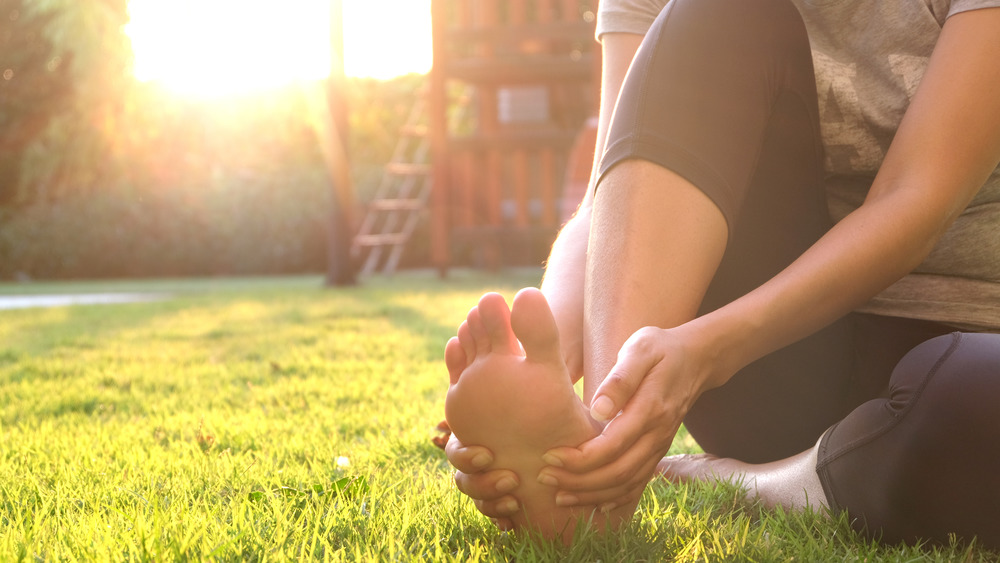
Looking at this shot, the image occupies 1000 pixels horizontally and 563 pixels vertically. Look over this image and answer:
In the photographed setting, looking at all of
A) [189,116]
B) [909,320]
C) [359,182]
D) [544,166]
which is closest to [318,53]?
[544,166]

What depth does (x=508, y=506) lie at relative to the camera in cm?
93

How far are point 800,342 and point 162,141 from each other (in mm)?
14425

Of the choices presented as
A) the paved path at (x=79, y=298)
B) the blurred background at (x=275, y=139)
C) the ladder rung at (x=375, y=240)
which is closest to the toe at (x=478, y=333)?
the blurred background at (x=275, y=139)

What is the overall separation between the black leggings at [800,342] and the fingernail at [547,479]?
1.19 feet

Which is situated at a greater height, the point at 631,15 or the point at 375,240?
the point at 631,15

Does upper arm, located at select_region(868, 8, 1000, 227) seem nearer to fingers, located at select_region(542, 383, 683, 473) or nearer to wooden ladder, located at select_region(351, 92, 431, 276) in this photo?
fingers, located at select_region(542, 383, 683, 473)

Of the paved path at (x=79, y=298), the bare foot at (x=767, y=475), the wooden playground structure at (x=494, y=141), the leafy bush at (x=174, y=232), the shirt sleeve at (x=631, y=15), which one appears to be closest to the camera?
the bare foot at (x=767, y=475)

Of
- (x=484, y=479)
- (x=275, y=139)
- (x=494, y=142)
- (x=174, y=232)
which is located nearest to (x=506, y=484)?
(x=484, y=479)

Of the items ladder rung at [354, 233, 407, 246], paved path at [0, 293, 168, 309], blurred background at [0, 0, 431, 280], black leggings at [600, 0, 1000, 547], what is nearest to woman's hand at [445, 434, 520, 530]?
black leggings at [600, 0, 1000, 547]

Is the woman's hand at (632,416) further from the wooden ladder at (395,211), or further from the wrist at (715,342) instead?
the wooden ladder at (395,211)

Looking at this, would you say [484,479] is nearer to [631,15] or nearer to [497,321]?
[497,321]

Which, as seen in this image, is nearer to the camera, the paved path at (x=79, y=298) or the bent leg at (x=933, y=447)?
the bent leg at (x=933, y=447)

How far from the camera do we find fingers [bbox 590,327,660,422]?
0.83m

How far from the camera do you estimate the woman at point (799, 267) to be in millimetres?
905
